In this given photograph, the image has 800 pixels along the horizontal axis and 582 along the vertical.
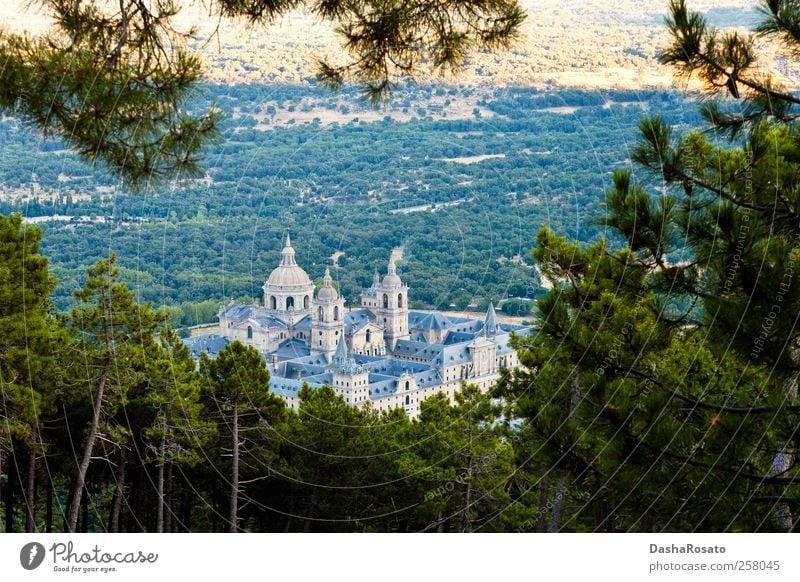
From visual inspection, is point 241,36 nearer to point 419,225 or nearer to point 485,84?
point 485,84

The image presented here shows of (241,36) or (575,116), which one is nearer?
(241,36)

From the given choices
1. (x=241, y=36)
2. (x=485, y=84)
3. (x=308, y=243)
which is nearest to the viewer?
(x=241, y=36)

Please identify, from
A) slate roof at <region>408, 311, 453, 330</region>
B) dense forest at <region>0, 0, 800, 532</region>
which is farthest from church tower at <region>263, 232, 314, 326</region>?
slate roof at <region>408, 311, 453, 330</region>

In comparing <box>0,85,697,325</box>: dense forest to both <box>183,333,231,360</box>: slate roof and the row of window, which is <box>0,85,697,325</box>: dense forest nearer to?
<box>183,333,231,360</box>: slate roof

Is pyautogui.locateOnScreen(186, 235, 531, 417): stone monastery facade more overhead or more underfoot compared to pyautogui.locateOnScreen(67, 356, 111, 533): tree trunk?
more underfoot

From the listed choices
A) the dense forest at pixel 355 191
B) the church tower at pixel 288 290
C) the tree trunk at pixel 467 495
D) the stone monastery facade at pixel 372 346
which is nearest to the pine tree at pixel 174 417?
the dense forest at pixel 355 191

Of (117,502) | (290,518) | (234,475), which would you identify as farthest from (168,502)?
(234,475)
